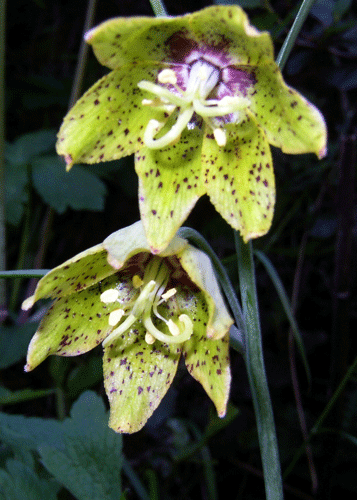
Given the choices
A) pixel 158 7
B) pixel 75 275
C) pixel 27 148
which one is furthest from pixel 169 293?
pixel 27 148

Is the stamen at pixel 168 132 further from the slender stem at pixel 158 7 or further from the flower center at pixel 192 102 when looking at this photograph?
the slender stem at pixel 158 7

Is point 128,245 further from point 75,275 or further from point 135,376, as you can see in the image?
point 135,376

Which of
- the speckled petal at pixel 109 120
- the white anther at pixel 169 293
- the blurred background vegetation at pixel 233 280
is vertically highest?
the speckled petal at pixel 109 120

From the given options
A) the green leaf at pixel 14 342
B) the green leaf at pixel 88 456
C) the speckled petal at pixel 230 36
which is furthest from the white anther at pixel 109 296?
the green leaf at pixel 14 342

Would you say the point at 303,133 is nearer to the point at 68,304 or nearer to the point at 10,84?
the point at 68,304

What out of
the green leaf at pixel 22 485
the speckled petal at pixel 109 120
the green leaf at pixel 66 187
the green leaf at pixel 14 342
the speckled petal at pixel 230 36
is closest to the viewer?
the speckled petal at pixel 230 36

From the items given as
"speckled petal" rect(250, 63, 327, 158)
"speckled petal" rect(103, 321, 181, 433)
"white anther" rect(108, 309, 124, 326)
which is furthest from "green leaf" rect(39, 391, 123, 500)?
"speckled petal" rect(250, 63, 327, 158)

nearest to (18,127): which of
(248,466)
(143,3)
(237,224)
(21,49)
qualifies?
(21,49)
